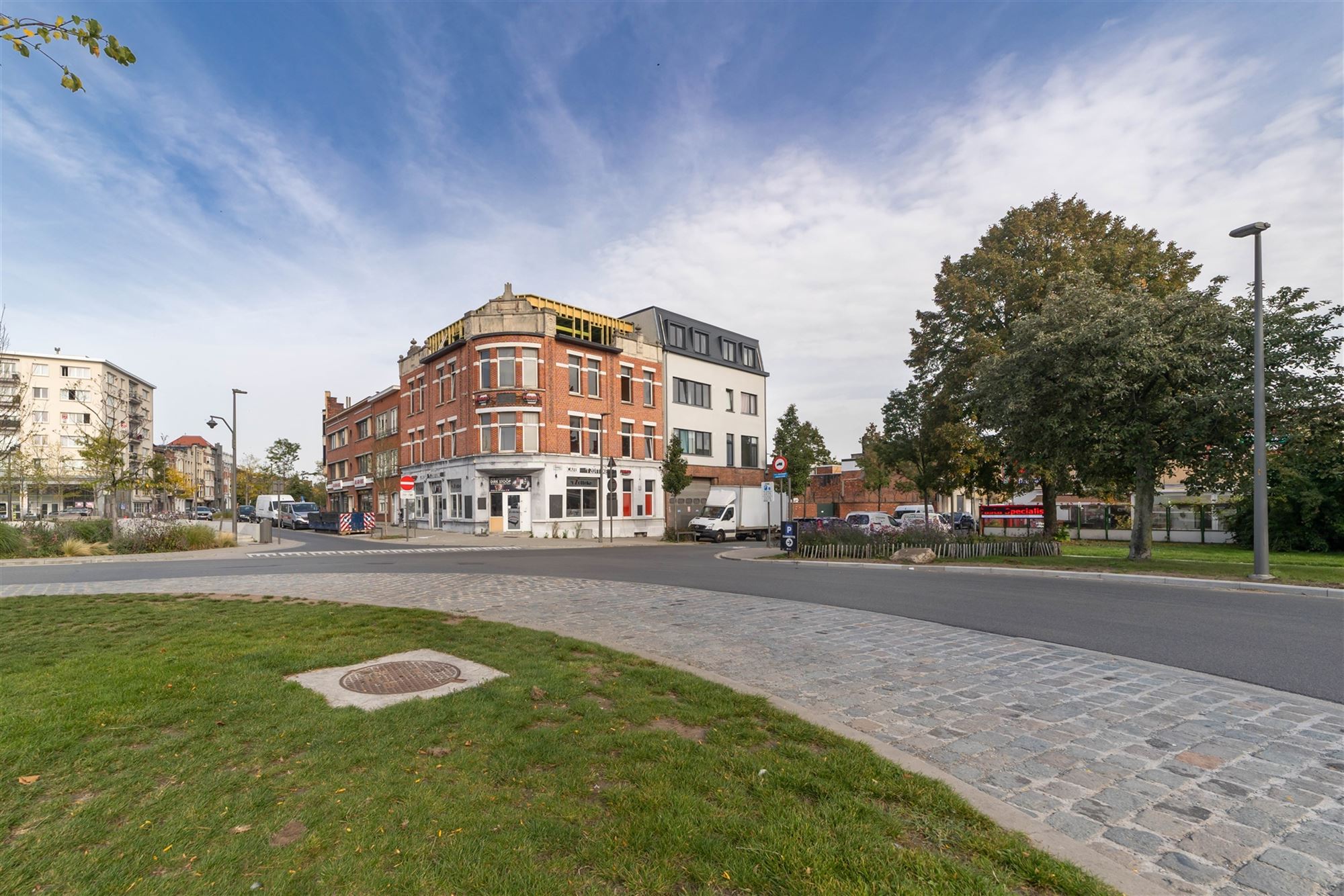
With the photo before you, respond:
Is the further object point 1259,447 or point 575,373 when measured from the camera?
point 575,373

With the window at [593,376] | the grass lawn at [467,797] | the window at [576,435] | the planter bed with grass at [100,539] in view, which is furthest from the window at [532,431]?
the grass lawn at [467,797]

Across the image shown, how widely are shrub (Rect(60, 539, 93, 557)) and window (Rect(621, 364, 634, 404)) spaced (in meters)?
26.4

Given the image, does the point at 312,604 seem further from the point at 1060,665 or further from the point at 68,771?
the point at 1060,665

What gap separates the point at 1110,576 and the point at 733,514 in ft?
69.3

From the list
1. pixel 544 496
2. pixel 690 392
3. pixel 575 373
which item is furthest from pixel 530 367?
pixel 690 392

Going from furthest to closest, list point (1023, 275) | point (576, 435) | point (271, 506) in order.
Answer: point (271, 506) → point (576, 435) → point (1023, 275)

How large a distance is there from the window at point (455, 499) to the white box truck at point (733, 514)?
47.8ft

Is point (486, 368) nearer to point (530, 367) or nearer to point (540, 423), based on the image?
point (530, 367)

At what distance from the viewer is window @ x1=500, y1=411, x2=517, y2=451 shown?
37000mm

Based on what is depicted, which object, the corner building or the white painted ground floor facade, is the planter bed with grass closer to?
the white painted ground floor facade

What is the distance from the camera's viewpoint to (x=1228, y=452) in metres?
16.5

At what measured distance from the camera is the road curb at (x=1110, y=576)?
12.4 meters

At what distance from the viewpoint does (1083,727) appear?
490 centimetres

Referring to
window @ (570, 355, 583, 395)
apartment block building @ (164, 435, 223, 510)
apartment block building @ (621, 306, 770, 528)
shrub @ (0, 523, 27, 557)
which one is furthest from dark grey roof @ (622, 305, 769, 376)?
apartment block building @ (164, 435, 223, 510)
